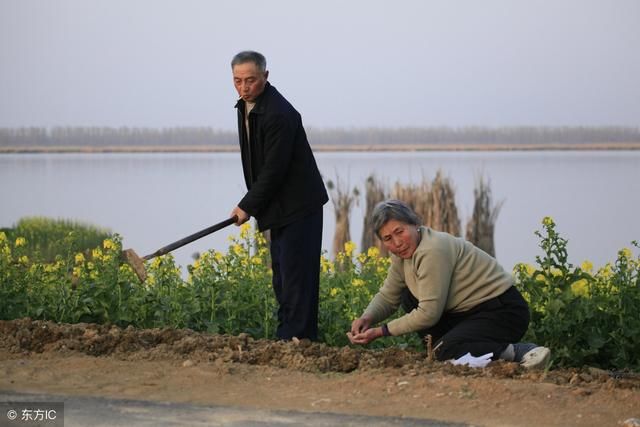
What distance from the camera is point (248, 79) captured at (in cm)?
654

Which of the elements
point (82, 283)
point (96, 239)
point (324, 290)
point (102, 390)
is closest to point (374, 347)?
point (324, 290)

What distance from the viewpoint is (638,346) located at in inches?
281

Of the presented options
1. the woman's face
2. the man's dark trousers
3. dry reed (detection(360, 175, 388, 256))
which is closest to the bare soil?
the woman's face

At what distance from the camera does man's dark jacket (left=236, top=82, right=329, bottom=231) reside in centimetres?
661

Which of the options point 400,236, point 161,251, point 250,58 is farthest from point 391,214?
point 161,251

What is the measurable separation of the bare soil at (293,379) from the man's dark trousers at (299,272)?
66cm

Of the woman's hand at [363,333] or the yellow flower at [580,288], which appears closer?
the woman's hand at [363,333]

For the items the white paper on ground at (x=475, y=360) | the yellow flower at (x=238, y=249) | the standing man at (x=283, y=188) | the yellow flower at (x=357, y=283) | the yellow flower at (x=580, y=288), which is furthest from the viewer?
the yellow flower at (x=238, y=249)

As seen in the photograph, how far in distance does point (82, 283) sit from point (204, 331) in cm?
88

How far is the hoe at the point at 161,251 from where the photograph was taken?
268 inches

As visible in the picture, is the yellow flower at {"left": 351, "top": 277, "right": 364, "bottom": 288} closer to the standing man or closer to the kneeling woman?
the standing man

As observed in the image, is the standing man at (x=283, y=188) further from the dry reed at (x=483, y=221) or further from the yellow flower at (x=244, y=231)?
the dry reed at (x=483, y=221)

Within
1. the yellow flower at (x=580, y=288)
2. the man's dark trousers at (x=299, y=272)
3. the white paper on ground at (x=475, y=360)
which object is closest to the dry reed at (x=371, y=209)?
the yellow flower at (x=580, y=288)

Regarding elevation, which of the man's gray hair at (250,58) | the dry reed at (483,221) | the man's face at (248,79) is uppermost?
the man's gray hair at (250,58)
